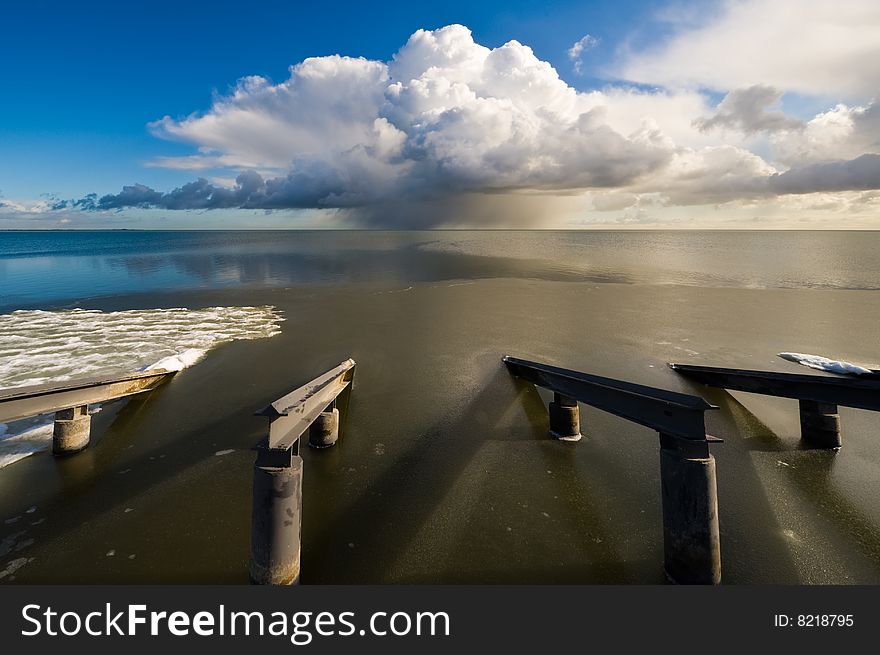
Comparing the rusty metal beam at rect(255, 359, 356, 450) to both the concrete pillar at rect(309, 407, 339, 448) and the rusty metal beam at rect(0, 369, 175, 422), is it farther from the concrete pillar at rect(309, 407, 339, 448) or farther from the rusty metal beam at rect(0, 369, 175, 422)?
the rusty metal beam at rect(0, 369, 175, 422)

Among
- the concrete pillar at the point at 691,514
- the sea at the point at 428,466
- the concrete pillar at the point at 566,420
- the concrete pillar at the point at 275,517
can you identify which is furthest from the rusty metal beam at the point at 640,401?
the concrete pillar at the point at 275,517

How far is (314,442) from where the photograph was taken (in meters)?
6.04

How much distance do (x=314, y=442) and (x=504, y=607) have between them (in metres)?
3.76

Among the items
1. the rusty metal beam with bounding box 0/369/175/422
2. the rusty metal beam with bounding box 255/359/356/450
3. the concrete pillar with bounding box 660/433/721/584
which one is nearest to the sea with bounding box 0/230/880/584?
the concrete pillar with bounding box 660/433/721/584

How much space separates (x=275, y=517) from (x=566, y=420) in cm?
461

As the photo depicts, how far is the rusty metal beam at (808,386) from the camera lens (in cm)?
504

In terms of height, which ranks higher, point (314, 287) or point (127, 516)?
point (314, 287)

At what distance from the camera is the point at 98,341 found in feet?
39.4

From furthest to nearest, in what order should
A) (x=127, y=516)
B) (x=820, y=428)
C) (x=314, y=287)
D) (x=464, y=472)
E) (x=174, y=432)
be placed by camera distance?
1. (x=314, y=287)
2. (x=174, y=432)
3. (x=820, y=428)
4. (x=464, y=472)
5. (x=127, y=516)

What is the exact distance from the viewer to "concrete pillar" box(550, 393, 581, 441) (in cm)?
634

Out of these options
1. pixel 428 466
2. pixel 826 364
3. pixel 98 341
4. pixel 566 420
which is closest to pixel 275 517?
pixel 428 466

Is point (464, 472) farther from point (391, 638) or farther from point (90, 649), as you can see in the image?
point (90, 649)

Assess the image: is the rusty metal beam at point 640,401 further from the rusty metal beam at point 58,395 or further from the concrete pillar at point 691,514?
the rusty metal beam at point 58,395

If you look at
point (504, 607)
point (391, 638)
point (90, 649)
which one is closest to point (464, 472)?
point (504, 607)
